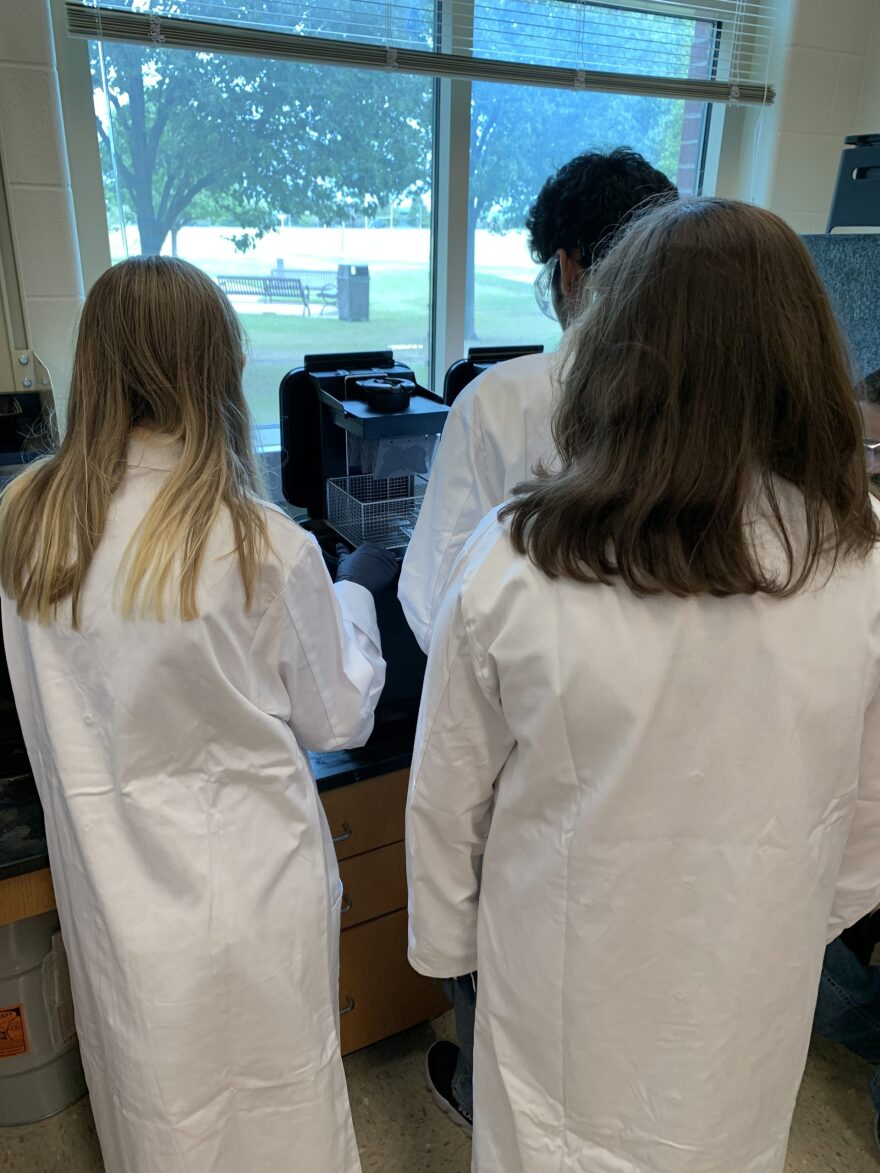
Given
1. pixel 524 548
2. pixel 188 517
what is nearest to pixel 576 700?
pixel 524 548

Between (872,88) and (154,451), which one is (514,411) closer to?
(154,451)

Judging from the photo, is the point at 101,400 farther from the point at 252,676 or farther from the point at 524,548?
the point at 524,548

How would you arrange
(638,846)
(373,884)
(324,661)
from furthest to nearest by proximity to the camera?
(373,884), (324,661), (638,846)

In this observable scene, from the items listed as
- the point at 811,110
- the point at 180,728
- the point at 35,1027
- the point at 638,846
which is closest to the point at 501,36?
the point at 811,110

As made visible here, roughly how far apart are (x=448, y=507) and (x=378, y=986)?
84 cm

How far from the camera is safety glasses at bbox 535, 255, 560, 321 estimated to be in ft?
4.12

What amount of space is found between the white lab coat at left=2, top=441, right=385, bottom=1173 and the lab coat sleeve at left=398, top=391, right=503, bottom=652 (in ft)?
0.66

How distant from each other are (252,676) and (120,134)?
127 cm

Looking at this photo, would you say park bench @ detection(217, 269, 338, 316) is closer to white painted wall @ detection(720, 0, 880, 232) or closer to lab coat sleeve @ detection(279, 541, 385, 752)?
lab coat sleeve @ detection(279, 541, 385, 752)

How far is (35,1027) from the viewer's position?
4.41 feet

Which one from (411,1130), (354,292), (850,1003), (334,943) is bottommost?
(411,1130)

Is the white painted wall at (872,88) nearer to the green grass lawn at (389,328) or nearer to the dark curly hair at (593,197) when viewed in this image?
the green grass lawn at (389,328)

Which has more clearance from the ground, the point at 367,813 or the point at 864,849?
the point at 864,849

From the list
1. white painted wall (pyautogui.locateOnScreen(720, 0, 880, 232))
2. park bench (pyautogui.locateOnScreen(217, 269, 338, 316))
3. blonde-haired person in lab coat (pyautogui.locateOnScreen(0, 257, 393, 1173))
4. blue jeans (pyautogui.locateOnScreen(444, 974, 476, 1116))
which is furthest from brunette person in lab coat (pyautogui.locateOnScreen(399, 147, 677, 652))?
white painted wall (pyautogui.locateOnScreen(720, 0, 880, 232))
